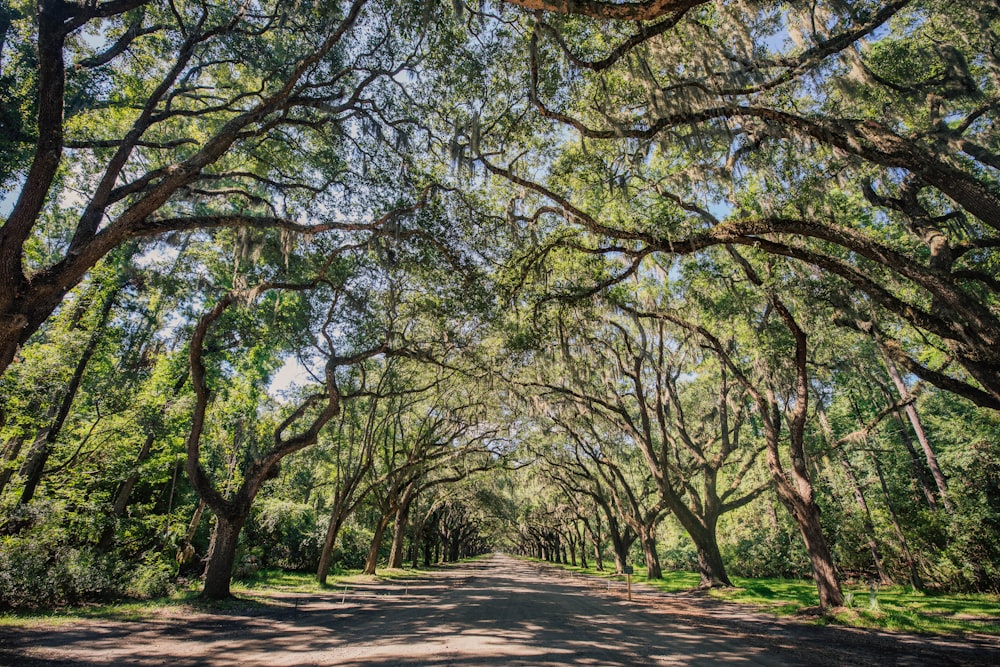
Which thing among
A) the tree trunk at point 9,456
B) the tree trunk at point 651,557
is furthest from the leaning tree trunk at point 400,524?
the tree trunk at point 9,456

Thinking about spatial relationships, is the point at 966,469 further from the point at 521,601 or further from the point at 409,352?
the point at 409,352

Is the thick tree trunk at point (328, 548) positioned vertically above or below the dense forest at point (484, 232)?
below

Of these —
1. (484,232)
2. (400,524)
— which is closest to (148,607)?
(484,232)

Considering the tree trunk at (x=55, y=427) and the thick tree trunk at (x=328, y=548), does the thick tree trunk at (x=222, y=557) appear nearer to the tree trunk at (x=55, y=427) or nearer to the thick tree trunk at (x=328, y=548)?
Result: the tree trunk at (x=55, y=427)

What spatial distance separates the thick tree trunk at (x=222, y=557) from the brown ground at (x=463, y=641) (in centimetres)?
157

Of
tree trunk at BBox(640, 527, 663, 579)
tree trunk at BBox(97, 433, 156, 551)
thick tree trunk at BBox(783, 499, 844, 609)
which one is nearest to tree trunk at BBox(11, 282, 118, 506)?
tree trunk at BBox(97, 433, 156, 551)

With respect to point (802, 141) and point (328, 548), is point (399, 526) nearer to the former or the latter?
point (328, 548)

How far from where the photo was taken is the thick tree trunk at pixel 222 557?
34.5ft

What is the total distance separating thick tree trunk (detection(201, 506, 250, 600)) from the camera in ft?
34.5

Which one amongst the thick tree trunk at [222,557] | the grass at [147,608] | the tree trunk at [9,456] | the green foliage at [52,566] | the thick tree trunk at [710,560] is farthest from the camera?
the thick tree trunk at [710,560]

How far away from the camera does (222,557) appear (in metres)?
10.8

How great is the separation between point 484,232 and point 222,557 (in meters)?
10.0

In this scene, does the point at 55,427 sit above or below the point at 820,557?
above

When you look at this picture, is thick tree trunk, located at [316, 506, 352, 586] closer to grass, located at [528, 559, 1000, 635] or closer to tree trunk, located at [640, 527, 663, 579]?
grass, located at [528, 559, 1000, 635]
